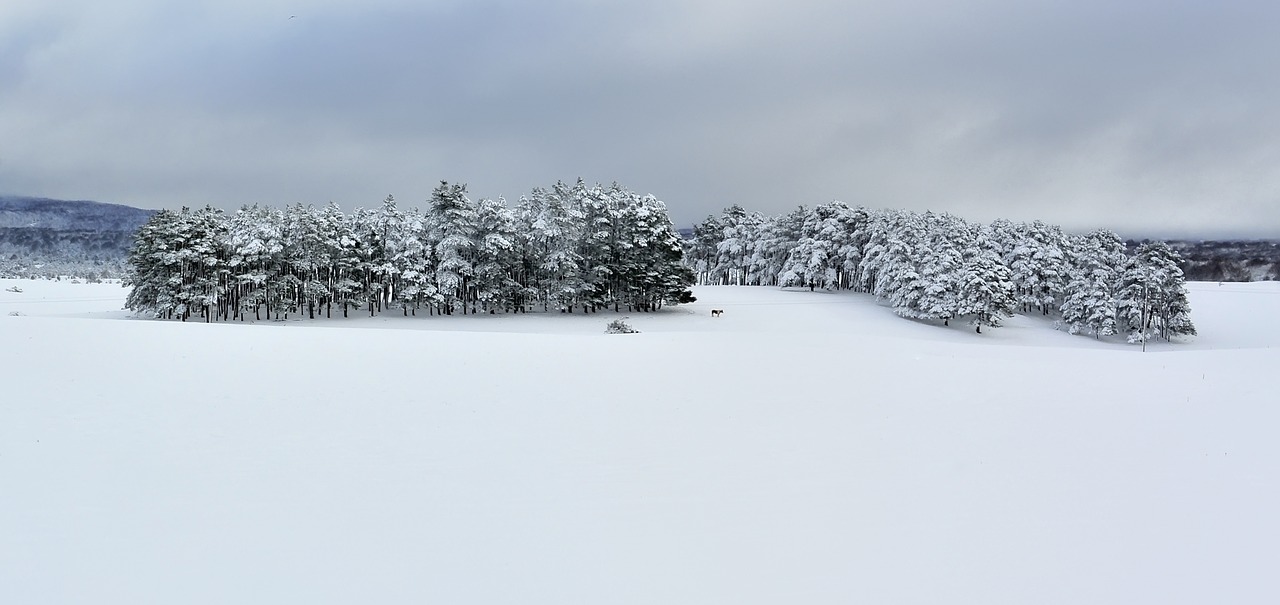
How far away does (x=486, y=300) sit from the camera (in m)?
48.8

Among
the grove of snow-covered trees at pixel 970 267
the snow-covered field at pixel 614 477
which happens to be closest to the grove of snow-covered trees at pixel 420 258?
the grove of snow-covered trees at pixel 970 267

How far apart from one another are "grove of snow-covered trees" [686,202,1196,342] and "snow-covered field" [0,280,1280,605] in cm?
3586

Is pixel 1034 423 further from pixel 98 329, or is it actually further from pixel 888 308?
pixel 888 308

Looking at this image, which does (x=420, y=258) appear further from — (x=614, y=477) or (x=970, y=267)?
(x=970, y=267)

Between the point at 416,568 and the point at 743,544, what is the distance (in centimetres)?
331

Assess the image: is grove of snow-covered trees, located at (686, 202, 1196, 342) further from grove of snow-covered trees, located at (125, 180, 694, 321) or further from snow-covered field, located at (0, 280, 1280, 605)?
snow-covered field, located at (0, 280, 1280, 605)

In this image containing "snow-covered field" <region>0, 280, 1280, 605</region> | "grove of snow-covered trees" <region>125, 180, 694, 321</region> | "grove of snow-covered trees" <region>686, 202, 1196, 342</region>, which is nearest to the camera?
"snow-covered field" <region>0, 280, 1280, 605</region>

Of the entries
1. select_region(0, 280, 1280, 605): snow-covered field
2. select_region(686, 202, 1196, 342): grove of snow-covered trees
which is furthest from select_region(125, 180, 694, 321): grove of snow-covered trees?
select_region(0, 280, 1280, 605): snow-covered field

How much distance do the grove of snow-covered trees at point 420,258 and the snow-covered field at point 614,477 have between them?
31.0 m

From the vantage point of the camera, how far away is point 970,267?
51125 millimetres

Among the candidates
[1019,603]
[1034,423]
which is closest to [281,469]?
[1019,603]

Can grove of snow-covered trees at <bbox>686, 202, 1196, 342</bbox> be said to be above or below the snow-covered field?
above

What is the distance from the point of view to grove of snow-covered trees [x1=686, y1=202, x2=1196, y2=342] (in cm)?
5038

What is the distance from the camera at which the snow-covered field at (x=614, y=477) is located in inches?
227
